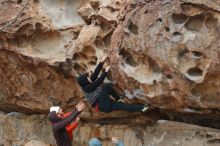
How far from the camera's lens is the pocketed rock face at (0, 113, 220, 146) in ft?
26.8

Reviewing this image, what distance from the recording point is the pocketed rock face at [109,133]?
322 inches

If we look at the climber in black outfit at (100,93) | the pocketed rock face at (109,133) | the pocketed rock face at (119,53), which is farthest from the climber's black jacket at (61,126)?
the pocketed rock face at (109,133)

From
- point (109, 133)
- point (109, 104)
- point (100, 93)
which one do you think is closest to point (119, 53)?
point (100, 93)

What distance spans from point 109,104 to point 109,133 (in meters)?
1.35

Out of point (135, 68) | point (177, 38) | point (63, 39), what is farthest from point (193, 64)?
point (63, 39)

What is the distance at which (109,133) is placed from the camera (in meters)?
9.28

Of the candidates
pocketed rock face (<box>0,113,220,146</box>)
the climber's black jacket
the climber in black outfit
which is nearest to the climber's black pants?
the climber in black outfit

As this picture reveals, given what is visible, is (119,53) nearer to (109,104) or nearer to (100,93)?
(100,93)

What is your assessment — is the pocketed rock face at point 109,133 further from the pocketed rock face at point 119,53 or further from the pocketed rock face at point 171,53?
the pocketed rock face at point 171,53

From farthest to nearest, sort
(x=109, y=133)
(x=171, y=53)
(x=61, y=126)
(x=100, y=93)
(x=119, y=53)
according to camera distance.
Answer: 1. (x=109, y=133)
2. (x=100, y=93)
3. (x=119, y=53)
4. (x=61, y=126)
5. (x=171, y=53)

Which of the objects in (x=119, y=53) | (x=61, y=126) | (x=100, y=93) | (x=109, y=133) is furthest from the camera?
(x=109, y=133)

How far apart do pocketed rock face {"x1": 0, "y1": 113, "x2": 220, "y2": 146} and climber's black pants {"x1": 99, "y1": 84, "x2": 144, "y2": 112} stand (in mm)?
692

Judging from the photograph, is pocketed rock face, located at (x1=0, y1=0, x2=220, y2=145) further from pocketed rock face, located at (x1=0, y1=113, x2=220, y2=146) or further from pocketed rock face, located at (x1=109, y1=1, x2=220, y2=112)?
pocketed rock face, located at (x1=0, y1=113, x2=220, y2=146)

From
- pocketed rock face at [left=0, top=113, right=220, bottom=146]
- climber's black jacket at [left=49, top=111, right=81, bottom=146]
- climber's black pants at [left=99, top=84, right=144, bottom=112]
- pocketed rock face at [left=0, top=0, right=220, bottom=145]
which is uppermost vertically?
pocketed rock face at [left=0, top=0, right=220, bottom=145]
